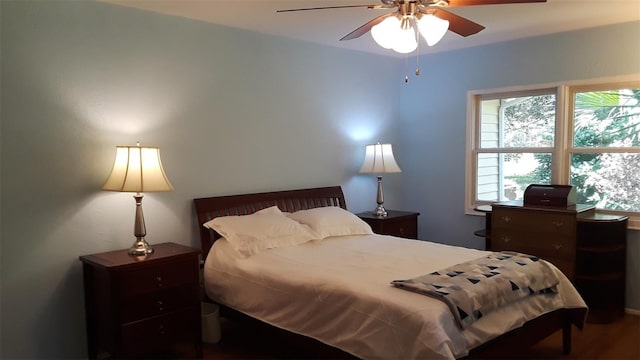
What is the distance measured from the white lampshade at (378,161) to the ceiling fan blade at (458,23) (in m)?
2.01

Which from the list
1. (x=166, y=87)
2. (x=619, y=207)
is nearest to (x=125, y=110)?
(x=166, y=87)

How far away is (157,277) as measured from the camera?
297cm

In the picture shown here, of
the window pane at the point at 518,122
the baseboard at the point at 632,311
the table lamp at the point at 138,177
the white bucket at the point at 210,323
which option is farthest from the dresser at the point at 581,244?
the table lamp at the point at 138,177

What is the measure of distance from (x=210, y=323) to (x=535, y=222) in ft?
8.52

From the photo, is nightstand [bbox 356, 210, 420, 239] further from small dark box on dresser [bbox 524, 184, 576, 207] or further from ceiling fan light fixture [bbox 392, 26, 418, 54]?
ceiling fan light fixture [bbox 392, 26, 418, 54]

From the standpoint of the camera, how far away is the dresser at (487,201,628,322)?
3.78 meters

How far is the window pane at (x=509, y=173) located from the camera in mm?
4535

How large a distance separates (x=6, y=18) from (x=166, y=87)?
102 cm

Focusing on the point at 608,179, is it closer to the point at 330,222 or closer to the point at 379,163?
the point at 379,163

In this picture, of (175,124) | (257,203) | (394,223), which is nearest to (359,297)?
(257,203)

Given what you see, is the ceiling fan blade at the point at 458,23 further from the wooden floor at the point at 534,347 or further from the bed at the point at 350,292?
the wooden floor at the point at 534,347

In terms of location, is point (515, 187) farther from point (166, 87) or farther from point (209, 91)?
point (166, 87)

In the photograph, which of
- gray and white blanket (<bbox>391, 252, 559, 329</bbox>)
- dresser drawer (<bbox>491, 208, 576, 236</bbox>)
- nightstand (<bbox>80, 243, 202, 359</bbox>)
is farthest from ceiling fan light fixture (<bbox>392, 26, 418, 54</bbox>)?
dresser drawer (<bbox>491, 208, 576, 236</bbox>)

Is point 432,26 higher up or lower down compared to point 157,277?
higher up
